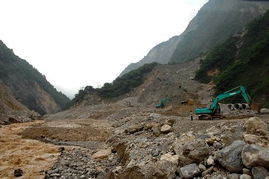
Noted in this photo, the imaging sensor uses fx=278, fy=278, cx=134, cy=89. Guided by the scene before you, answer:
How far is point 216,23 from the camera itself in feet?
392

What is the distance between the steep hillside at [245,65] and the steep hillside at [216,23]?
32.4 metres

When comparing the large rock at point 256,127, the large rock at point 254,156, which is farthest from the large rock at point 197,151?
the large rock at point 256,127

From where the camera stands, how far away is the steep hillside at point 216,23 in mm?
102312

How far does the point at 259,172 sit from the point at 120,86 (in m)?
78.6

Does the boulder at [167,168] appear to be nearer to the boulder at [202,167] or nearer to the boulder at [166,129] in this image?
the boulder at [202,167]

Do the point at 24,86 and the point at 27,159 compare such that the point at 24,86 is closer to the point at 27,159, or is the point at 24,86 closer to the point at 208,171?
the point at 27,159

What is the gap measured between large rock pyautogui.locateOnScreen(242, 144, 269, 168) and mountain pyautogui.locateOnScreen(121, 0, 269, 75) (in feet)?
299

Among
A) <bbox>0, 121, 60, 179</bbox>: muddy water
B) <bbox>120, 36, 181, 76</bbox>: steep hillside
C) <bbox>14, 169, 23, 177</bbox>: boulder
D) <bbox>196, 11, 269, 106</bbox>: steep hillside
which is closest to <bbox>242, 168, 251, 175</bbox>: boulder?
<bbox>0, 121, 60, 179</bbox>: muddy water

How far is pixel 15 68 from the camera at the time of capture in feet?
366

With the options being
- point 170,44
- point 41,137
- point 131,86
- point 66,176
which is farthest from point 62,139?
point 170,44

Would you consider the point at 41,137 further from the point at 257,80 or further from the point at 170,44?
the point at 170,44

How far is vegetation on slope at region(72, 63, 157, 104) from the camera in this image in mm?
82875

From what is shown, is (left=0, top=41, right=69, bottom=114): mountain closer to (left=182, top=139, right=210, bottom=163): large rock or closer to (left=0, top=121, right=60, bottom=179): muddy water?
(left=0, top=121, right=60, bottom=179): muddy water

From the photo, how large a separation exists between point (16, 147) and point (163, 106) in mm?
28526
